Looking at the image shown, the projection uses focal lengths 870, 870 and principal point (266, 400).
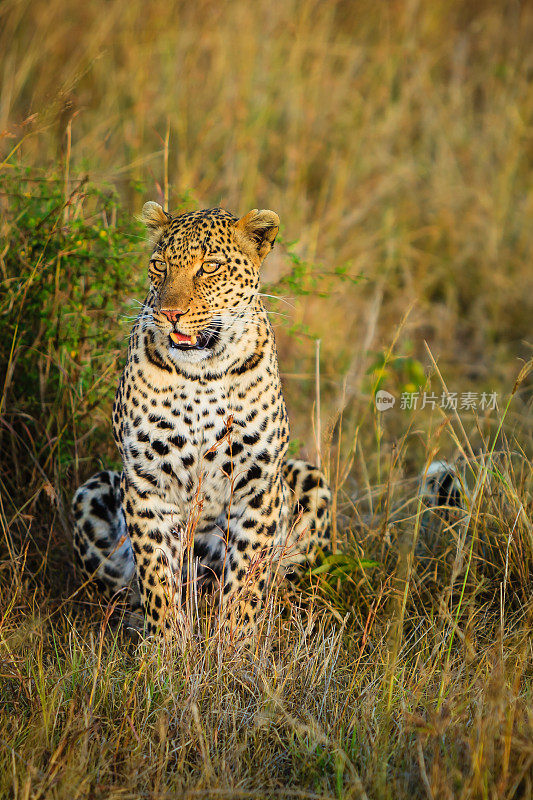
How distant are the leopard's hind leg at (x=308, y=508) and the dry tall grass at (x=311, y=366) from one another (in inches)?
4.9

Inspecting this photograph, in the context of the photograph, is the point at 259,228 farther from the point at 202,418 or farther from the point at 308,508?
the point at 308,508

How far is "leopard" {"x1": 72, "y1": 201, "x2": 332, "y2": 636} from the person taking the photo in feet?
12.3

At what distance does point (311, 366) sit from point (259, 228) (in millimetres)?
3007

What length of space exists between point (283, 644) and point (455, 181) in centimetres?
604

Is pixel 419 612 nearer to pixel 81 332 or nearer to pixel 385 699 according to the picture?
pixel 385 699

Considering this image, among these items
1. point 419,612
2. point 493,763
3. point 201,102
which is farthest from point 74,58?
point 493,763

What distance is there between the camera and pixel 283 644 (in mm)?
3795

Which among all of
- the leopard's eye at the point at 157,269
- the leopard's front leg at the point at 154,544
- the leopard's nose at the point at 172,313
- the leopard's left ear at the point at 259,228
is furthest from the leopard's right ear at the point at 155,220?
the leopard's front leg at the point at 154,544

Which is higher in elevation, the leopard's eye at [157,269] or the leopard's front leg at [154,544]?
the leopard's eye at [157,269]

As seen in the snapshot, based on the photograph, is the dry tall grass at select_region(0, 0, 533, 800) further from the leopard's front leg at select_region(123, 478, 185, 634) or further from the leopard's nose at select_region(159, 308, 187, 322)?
the leopard's nose at select_region(159, 308, 187, 322)

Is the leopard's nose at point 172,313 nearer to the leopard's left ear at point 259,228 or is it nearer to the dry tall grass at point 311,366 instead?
the leopard's left ear at point 259,228

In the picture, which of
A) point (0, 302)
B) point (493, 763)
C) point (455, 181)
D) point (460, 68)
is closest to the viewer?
point (493, 763)

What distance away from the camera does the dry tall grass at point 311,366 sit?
2967 mm

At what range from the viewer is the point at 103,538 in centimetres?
431
